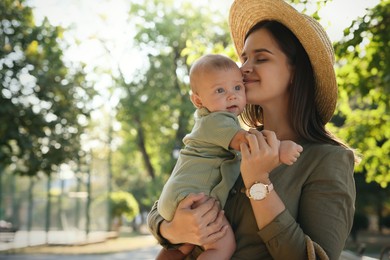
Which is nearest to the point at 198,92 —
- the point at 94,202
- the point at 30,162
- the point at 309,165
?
the point at 309,165

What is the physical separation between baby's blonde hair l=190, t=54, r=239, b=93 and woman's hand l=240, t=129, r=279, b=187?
0.46 metres

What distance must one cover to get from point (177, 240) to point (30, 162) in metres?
13.8

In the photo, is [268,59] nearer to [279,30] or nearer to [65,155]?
[279,30]

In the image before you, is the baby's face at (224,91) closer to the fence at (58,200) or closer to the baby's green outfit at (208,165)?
the baby's green outfit at (208,165)

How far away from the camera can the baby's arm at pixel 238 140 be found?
2.50 meters

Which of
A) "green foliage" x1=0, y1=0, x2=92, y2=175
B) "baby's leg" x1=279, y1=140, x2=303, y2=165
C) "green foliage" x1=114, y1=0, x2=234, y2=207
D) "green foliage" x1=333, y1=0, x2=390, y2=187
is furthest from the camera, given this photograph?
"green foliage" x1=114, y1=0, x2=234, y2=207

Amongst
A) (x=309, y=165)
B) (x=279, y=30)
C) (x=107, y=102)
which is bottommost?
(x=309, y=165)

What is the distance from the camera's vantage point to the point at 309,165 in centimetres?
253

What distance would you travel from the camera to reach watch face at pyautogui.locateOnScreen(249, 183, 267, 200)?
2.35 metres

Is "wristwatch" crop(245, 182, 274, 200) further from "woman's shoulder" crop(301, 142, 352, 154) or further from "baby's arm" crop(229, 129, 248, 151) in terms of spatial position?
"woman's shoulder" crop(301, 142, 352, 154)

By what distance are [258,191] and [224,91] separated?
538 millimetres

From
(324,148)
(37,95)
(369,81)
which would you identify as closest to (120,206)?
(37,95)

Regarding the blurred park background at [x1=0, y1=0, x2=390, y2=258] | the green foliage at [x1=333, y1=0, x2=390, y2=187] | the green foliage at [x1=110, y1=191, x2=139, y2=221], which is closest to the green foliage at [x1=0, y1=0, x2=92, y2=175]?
the blurred park background at [x1=0, y1=0, x2=390, y2=258]

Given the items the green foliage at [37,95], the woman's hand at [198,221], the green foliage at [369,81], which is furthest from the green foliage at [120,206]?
the woman's hand at [198,221]
